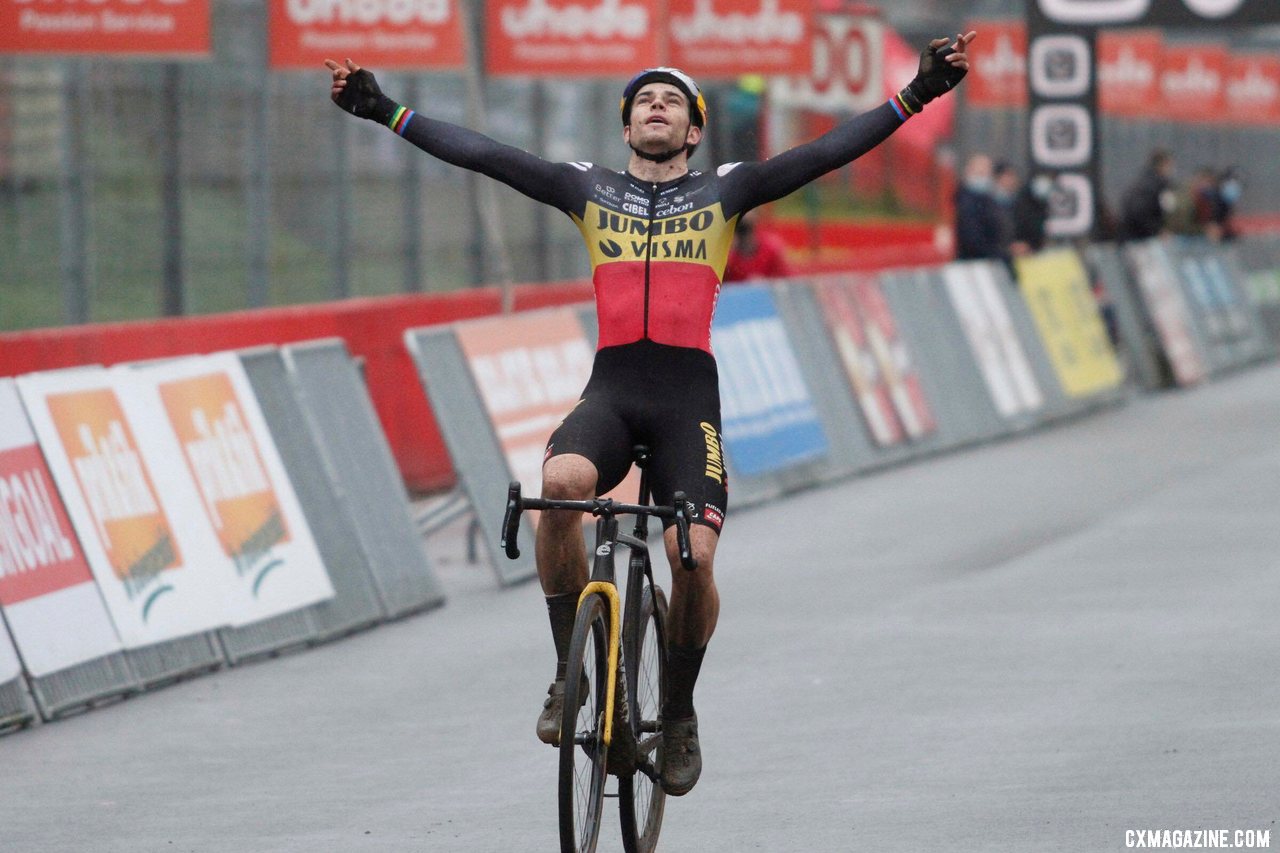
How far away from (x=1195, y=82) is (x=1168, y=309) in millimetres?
19825

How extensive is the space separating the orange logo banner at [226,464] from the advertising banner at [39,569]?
919mm

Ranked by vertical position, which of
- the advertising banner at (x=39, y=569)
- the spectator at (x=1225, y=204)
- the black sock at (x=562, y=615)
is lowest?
the spectator at (x=1225, y=204)

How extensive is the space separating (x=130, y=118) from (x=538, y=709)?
16.4m

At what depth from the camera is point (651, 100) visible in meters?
6.98

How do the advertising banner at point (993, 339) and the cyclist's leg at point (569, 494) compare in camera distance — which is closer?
the cyclist's leg at point (569, 494)

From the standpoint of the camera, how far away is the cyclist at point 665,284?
680 centimetres

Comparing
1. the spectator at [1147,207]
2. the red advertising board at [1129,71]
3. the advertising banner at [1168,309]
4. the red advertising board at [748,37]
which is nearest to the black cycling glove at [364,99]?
the red advertising board at [748,37]

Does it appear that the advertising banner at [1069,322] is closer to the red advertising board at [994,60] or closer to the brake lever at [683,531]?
the red advertising board at [994,60]

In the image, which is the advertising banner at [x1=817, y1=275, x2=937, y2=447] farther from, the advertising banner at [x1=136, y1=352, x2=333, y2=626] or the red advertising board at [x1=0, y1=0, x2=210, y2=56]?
the advertising banner at [x1=136, y1=352, x2=333, y2=626]

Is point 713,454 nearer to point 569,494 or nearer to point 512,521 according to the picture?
point 569,494

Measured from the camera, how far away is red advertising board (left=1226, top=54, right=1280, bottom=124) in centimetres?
4866

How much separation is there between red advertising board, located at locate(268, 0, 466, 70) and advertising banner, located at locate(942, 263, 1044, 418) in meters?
5.38

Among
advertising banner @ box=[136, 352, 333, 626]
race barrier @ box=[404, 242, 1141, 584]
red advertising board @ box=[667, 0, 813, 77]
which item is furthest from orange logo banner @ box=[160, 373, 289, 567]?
red advertising board @ box=[667, 0, 813, 77]

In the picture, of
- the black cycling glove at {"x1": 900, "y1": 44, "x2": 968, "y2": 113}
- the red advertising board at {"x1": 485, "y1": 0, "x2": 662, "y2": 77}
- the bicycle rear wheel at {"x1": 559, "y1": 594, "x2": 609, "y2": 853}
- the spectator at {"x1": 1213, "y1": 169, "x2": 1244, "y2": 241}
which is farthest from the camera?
the spectator at {"x1": 1213, "y1": 169, "x2": 1244, "y2": 241}
